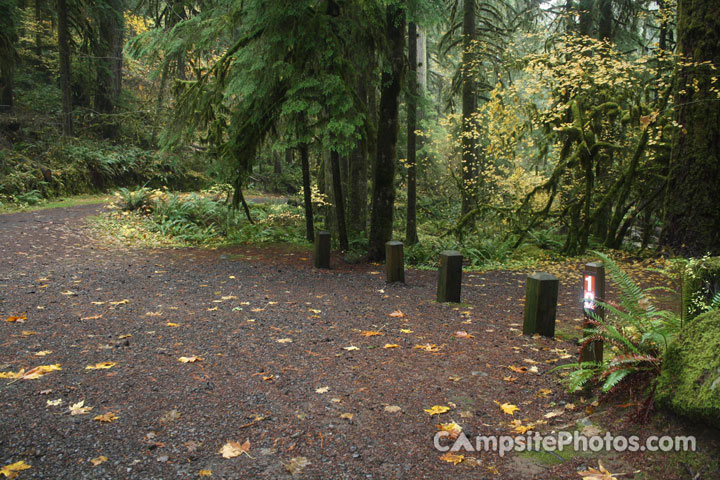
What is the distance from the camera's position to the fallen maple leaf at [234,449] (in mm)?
2765

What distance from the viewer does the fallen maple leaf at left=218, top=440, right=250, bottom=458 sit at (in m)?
2.77

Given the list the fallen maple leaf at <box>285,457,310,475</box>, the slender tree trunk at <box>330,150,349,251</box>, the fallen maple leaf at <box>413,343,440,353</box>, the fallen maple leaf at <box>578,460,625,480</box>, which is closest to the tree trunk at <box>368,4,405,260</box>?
the slender tree trunk at <box>330,150,349,251</box>

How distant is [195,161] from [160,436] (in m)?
20.6

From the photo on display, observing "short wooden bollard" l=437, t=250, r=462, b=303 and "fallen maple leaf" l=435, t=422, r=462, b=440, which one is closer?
"fallen maple leaf" l=435, t=422, r=462, b=440

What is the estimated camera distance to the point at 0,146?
49.8 feet

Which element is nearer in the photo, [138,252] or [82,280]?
[82,280]

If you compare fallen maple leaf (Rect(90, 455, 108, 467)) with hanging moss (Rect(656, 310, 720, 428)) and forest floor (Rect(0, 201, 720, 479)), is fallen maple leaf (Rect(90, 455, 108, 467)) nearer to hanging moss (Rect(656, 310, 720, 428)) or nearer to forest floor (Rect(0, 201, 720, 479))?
forest floor (Rect(0, 201, 720, 479))

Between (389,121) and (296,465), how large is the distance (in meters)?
7.02

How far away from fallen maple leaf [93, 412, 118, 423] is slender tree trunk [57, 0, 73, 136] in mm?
17215

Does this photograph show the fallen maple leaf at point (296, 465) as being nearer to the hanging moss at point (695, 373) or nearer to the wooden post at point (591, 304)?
the hanging moss at point (695, 373)

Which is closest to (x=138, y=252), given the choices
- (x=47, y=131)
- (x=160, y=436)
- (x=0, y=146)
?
(x=160, y=436)

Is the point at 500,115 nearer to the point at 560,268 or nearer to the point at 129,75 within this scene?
the point at 560,268

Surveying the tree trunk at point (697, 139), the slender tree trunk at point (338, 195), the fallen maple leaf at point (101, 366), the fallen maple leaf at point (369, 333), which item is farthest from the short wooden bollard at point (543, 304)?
the slender tree trunk at point (338, 195)

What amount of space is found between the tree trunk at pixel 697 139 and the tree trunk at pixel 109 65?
1910 centimetres
